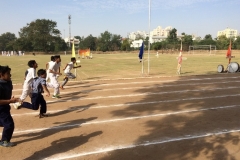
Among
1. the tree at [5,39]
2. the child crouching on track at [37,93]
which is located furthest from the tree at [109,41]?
the child crouching on track at [37,93]

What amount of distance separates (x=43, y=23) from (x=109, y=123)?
8809 cm

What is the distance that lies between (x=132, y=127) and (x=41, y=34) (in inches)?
3339

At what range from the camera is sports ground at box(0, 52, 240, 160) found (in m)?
4.87

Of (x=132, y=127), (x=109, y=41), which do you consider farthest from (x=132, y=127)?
(x=109, y=41)

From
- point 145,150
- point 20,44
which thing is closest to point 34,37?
point 20,44

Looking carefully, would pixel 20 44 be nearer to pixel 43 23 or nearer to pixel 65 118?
pixel 43 23

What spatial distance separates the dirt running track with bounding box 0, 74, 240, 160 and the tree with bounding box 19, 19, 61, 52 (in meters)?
77.3

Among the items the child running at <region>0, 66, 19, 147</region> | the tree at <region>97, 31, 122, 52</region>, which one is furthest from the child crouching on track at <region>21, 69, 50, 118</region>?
the tree at <region>97, 31, 122, 52</region>

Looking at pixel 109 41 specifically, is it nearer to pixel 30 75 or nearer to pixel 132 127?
pixel 30 75

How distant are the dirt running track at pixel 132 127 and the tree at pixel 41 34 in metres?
77.3

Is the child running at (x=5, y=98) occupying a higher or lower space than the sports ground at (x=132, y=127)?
higher

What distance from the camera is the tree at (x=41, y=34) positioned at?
8244 cm

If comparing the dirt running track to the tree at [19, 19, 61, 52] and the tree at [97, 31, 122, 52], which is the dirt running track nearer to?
the tree at [19, 19, 61, 52]

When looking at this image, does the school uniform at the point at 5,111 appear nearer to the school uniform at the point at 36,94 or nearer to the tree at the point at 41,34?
the school uniform at the point at 36,94
